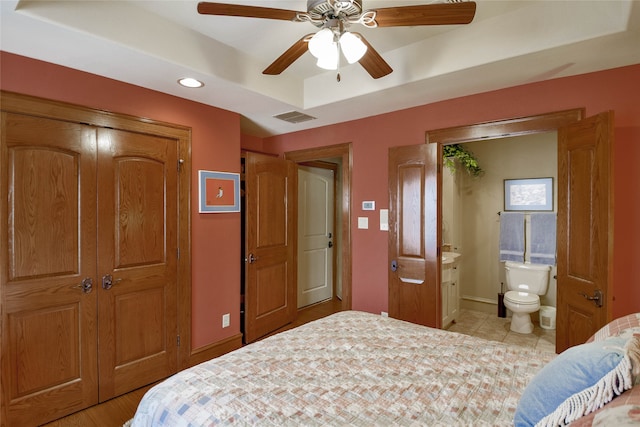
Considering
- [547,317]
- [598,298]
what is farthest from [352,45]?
[547,317]

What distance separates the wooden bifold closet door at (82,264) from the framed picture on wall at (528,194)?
3.94 meters

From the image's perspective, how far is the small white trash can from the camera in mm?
3666

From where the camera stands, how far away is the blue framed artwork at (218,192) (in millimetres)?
2961

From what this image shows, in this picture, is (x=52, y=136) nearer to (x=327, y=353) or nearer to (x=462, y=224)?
(x=327, y=353)

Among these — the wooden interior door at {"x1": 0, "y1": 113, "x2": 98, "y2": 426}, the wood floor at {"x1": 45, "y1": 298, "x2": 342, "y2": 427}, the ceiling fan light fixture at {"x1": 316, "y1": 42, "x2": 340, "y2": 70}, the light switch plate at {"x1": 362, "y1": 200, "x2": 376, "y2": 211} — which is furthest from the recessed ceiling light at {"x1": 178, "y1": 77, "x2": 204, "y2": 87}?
the wood floor at {"x1": 45, "y1": 298, "x2": 342, "y2": 427}

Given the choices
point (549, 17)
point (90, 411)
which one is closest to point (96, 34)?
point (90, 411)

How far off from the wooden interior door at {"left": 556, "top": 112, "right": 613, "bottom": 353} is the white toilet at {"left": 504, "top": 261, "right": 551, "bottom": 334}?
49.8 inches

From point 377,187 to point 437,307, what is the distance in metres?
1.30

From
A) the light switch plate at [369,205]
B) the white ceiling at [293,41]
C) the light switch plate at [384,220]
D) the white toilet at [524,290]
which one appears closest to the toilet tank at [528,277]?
the white toilet at [524,290]

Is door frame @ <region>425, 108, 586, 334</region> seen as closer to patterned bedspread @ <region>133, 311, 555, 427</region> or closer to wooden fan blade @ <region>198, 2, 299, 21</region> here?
patterned bedspread @ <region>133, 311, 555, 427</region>

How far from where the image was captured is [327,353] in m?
1.63

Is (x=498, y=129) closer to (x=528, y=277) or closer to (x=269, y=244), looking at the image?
(x=528, y=277)

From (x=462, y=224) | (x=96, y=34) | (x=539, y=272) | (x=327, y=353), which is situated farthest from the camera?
(x=462, y=224)

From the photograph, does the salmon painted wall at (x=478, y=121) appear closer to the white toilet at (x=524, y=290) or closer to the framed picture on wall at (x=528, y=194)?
the white toilet at (x=524, y=290)
